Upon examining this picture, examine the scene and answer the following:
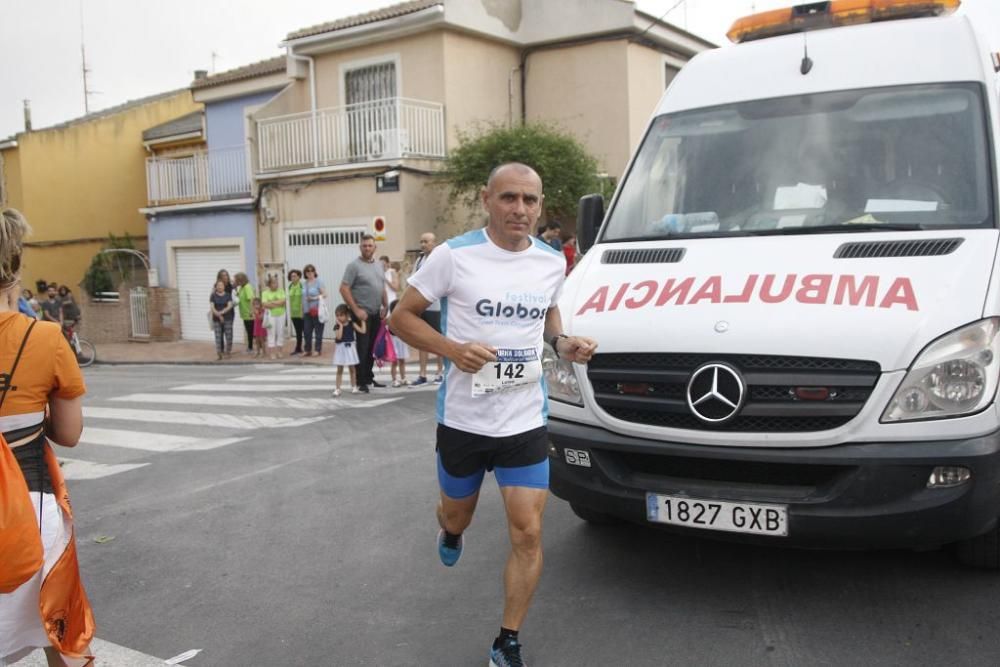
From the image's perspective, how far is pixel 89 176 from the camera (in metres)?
29.6

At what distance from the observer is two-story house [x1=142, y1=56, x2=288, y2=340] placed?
22453mm

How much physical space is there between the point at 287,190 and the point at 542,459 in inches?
717

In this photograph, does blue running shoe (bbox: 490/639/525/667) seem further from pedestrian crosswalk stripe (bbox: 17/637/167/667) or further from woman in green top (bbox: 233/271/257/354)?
woman in green top (bbox: 233/271/257/354)

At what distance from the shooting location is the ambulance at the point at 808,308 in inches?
136

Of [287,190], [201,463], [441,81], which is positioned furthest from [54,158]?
[201,463]

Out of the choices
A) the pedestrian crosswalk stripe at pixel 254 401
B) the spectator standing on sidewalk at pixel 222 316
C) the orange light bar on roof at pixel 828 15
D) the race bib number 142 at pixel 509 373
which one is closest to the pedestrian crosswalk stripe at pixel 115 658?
the race bib number 142 at pixel 509 373

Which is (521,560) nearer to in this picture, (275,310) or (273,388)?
(273,388)

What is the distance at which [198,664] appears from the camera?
3.74 metres

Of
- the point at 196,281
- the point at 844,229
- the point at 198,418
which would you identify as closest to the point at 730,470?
the point at 844,229

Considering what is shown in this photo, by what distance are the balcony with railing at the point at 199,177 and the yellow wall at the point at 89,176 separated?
209 inches

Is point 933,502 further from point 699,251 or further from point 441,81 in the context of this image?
point 441,81

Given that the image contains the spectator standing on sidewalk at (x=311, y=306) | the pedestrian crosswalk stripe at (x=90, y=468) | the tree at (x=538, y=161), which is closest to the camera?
the pedestrian crosswalk stripe at (x=90, y=468)

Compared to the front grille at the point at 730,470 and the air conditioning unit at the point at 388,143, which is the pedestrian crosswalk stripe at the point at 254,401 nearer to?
the front grille at the point at 730,470

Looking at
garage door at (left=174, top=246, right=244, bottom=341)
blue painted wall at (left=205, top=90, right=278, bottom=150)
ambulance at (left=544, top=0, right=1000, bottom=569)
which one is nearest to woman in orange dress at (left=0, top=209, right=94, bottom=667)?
ambulance at (left=544, top=0, right=1000, bottom=569)
